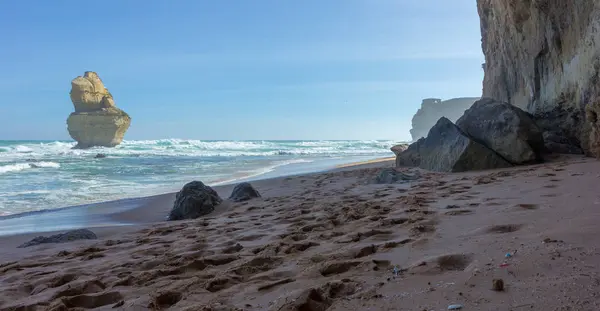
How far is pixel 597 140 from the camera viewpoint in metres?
5.75

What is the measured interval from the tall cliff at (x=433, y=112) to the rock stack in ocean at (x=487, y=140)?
2514 inches

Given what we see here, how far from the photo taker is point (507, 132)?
279 inches

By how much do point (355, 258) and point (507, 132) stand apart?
18.7ft

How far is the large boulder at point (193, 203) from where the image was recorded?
18.8 ft

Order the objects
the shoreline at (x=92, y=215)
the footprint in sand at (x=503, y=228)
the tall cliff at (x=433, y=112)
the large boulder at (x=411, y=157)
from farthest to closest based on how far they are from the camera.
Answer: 1. the tall cliff at (x=433, y=112)
2. the large boulder at (x=411, y=157)
3. the shoreline at (x=92, y=215)
4. the footprint in sand at (x=503, y=228)

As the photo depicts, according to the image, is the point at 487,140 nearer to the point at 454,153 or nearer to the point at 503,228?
the point at 454,153

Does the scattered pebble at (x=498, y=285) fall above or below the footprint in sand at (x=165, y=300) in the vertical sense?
above

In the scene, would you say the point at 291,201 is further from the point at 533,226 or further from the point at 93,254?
the point at 533,226

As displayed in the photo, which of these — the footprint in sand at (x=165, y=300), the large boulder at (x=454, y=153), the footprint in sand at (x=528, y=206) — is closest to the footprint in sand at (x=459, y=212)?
the footprint in sand at (x=528, y=206)

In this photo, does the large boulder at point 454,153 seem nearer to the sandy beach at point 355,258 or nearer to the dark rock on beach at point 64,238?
the sandy beach at point 355,258

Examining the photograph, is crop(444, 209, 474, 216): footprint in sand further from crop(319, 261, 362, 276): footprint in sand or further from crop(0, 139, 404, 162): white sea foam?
crop(0, 139, 404, 162): white sea foam

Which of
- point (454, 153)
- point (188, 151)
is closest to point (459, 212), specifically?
point (454, 153)

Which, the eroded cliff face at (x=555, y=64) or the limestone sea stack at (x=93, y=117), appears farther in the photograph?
the limestone sea stack at (x=93, y=117)

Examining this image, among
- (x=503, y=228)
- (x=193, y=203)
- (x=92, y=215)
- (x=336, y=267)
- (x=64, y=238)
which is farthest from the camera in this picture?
(x=92, y=215)
